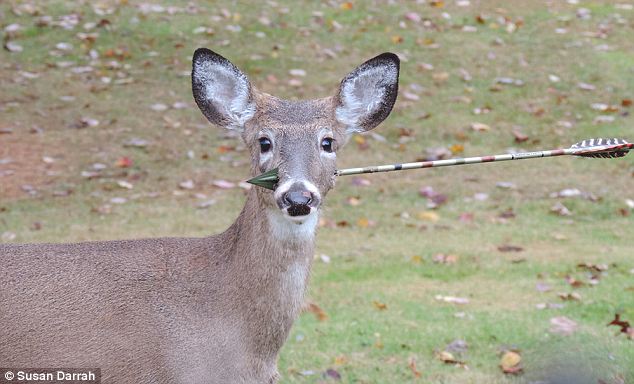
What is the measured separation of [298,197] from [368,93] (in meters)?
1.00

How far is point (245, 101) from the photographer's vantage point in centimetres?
460

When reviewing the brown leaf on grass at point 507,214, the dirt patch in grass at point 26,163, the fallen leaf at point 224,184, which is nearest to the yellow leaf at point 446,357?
the brown leaf on grass at point 507,214

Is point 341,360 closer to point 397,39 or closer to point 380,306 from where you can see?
point 380,306

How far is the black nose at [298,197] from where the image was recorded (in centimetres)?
388

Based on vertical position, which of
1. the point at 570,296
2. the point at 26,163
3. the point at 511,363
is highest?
the point at 511,363

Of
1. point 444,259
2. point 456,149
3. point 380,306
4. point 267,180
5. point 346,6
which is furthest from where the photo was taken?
point 346,6

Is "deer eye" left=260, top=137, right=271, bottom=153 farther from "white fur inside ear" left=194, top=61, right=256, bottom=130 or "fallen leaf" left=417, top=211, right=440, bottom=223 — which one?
"fallen leaf" left=417, top=211, right=440, bottom=223

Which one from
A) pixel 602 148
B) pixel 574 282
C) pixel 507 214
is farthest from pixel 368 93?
pixel 507 214

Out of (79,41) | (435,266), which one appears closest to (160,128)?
(79,41)

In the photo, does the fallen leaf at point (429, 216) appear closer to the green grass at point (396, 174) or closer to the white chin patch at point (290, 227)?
the green grass at point (396, 174)

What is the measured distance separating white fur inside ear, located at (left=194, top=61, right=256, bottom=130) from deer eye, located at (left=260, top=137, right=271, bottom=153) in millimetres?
268

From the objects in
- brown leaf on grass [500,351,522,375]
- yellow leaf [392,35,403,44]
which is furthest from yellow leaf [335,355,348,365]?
yellow leaf [392,35,403,44]

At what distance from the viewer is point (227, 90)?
4.63 meters

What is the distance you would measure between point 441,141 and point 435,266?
3.72 m
